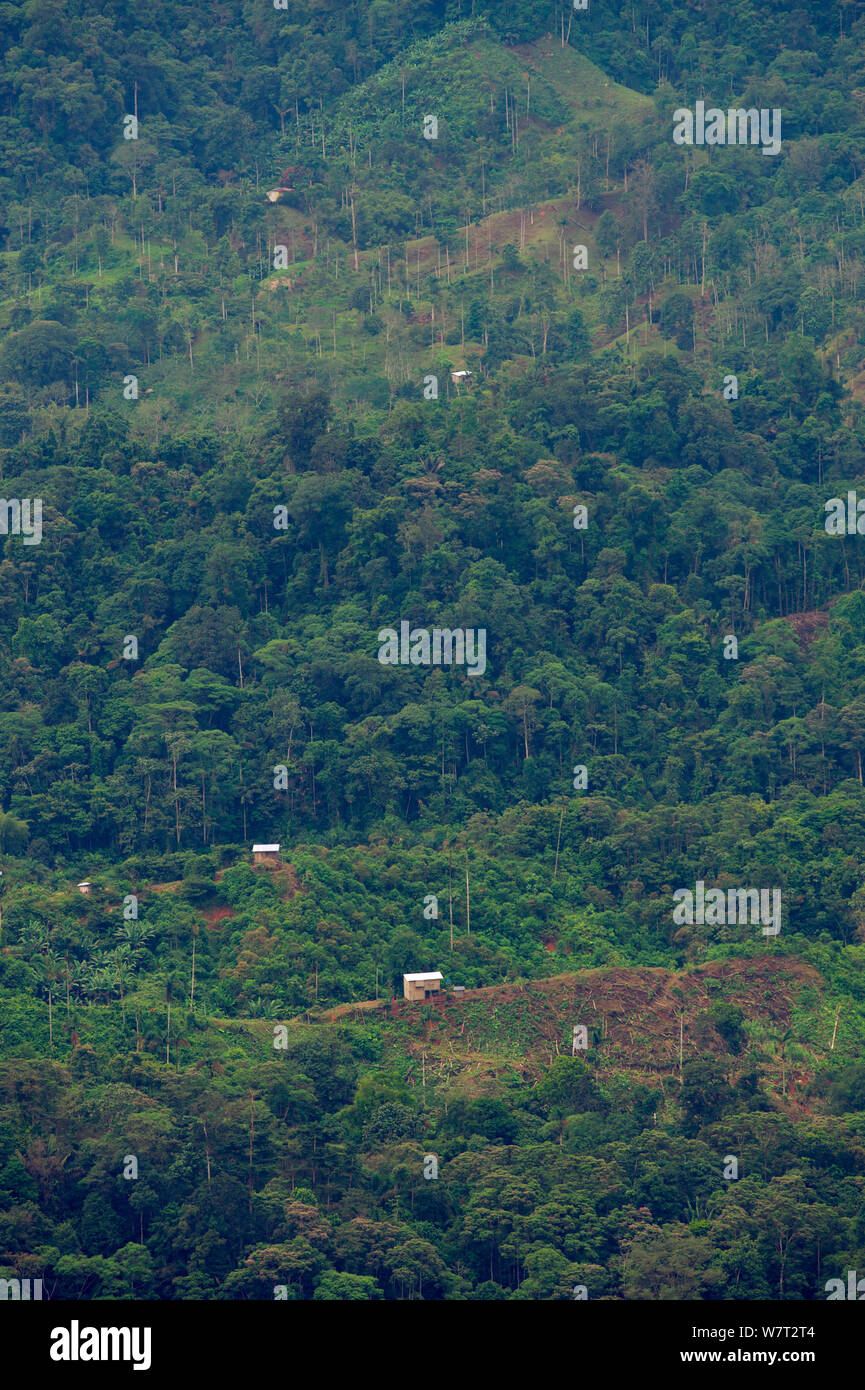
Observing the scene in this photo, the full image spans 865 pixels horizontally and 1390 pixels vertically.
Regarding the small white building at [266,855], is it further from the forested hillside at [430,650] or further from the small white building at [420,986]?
the small white building at [420,986]

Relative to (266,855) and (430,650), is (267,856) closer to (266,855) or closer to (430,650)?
(266,855)

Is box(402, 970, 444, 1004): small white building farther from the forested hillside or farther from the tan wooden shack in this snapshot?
the tan wooden shack

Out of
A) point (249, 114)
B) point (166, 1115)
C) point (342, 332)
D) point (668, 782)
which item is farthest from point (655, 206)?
point (166, 1115)

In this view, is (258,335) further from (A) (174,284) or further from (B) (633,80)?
(B) (633,80)

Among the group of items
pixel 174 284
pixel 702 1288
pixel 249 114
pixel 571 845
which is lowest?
pixel 702 1288

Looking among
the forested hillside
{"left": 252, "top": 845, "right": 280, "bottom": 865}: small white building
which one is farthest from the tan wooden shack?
the forested hillside

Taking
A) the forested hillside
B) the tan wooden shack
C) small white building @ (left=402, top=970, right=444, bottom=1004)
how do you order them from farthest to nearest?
the tan wooden shack < small white building @ (left=402, top=970, right=444, bottom=1004) < the forested hillside

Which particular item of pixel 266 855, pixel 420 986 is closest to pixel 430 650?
pixel 266 855

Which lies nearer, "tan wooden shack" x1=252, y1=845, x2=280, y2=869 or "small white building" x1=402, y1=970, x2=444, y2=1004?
"small white building" x1=402, y1=970, x2=444, y2=1004
